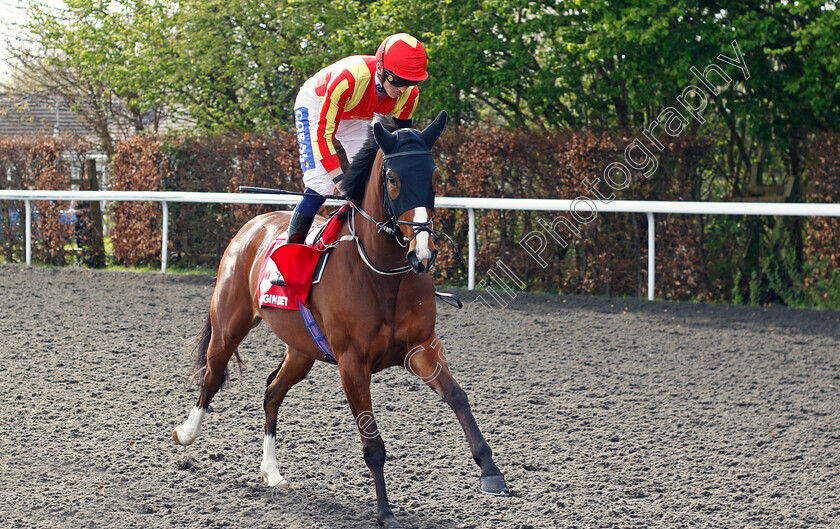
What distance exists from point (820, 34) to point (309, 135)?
6.08 meters

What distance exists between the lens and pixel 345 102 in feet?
12.0

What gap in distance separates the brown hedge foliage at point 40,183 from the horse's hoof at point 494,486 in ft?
33.9

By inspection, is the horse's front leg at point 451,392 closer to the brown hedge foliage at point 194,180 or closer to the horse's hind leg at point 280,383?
the horse's hind leg at point 280,383

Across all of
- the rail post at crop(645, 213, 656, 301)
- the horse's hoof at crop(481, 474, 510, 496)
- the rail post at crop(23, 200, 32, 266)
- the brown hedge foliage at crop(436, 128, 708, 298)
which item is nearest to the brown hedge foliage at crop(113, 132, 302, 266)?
the rail post at crop(23, 200, 32, 266)

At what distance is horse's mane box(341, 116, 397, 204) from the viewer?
133 inches

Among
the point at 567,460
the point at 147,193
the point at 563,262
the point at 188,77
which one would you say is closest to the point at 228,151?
the point at 147,193

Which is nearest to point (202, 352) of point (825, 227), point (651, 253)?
point (651, 253)

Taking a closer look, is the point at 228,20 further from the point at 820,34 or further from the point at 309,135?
the point at 309,135

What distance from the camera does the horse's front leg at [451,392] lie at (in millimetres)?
3064

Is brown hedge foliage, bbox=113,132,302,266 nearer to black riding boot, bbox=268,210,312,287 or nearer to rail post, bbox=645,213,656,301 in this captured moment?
rail post, bbox=645,213,656,301

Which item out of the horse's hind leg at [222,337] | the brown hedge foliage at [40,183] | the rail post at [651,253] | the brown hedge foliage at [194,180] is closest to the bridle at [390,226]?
the horse's hind leg at [222,337]

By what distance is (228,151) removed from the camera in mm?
11164

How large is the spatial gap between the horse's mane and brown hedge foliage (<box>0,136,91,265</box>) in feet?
31.5

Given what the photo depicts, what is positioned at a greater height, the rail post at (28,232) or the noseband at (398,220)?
the noseband at (398,220)
